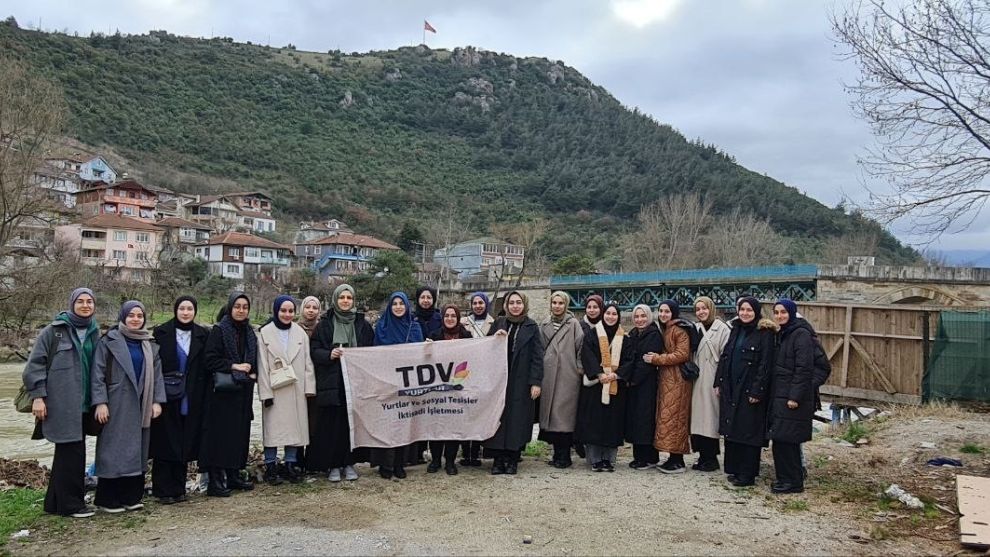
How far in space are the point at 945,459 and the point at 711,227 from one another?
5696 cm

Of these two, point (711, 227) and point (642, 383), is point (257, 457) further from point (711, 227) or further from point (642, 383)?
point (711, 227)

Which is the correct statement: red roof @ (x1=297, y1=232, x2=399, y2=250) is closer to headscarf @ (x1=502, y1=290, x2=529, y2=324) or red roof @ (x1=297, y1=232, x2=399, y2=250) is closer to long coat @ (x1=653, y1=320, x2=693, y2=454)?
headscarf @ (x1=502, y1=290, x2=529, y2=324)

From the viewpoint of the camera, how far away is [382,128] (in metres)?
123

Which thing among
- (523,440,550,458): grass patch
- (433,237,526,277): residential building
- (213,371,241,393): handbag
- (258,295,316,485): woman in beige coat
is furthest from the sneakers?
(433,237,526,277): residential building

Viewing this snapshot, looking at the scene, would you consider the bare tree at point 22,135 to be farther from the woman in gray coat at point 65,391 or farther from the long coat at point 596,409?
the long coat at point 596,409

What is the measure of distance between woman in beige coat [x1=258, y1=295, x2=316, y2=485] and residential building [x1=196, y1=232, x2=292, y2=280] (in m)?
Result: 48.5

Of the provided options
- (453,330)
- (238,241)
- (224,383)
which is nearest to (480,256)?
(238,241)

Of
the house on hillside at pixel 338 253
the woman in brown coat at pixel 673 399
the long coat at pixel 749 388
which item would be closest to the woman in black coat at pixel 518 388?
the woman in brown coat at pixel 673 399

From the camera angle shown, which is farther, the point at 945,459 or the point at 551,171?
the point at 551,171

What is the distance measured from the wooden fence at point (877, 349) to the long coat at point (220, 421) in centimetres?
1139

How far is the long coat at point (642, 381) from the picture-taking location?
22.3 feet

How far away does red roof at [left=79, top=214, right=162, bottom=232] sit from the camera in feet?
158

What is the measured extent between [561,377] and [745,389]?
186 cm

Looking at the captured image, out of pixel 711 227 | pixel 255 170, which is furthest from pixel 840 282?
pixel 255 170
